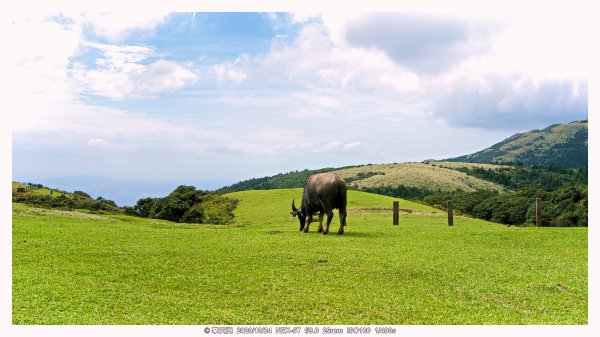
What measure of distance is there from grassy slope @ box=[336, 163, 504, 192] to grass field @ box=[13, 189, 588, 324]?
399 ft

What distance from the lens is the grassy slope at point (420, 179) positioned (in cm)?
14295

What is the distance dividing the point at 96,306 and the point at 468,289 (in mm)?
9606

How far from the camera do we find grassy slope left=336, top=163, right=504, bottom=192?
469 feet

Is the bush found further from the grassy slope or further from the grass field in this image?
the grassy slope

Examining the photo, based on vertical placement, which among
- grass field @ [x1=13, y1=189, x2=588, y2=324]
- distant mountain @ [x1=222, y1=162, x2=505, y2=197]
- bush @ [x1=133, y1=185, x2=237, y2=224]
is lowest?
grass field @ [x1=13, y1=189, x2=588, y2=324]

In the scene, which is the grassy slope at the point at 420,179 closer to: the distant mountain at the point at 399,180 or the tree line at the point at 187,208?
the distant mountain at the point at 399,180

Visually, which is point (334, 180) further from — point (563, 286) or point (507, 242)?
point (563, 286)

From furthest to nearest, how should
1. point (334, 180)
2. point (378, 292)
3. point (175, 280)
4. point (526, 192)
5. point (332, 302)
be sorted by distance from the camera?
1. point (526, 192)
2. point (334, 180)
3. point (175, 280)
4. point (378, 292)
5. point (332, 302)

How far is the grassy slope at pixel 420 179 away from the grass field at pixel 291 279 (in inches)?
4794

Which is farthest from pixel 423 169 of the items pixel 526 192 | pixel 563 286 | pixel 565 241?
pixel 563 286

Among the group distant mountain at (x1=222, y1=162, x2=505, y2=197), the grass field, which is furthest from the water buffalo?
distant mountain at (x1=222, y1=162, x2=505, y2=197)

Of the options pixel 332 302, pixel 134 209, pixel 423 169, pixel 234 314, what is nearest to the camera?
pixel 234 314

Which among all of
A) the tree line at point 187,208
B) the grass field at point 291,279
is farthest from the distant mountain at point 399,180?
the grass field at point 291,279

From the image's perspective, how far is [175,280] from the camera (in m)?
13.2
